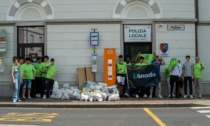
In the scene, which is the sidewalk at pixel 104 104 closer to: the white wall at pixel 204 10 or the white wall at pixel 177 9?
the white wall at pixel 177 9

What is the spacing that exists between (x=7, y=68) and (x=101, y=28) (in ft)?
16.9

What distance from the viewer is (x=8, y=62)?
1769 cm

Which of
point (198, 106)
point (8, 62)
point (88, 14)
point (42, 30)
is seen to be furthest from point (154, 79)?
point (8, 62)

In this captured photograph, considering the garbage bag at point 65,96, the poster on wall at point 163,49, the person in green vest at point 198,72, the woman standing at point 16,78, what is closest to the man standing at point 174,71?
the person in green vest at point 198,72

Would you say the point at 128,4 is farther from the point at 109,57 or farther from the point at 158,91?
the point at 158,91

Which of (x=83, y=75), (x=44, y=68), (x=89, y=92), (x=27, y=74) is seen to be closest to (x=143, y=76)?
(x=89, y=92)

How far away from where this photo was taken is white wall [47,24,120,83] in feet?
57.2

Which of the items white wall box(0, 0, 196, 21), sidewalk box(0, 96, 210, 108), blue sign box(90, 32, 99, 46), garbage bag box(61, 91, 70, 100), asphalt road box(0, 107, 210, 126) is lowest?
asphalt road box(0, 107, 210, 126)

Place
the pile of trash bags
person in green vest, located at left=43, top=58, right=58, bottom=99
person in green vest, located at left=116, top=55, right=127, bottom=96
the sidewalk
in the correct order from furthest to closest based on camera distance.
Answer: person in green vest, located at left=116, top=55, right=127, bottom=96
person in green vest, located at left=43, top=58, right=58, bottom=99
the pile of trash bags
the sidewalk

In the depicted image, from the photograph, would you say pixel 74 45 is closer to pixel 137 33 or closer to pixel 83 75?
pixel 83 75

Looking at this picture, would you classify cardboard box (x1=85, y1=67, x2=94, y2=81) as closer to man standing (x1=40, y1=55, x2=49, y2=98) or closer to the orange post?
the orange post

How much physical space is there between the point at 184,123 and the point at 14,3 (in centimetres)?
1143

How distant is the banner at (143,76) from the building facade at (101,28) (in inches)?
32.1

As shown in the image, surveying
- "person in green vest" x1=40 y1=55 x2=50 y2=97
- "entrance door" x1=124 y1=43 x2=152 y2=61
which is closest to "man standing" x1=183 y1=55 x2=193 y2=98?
"entrance door" x1=124 y1=43 x2=152 y2=61
